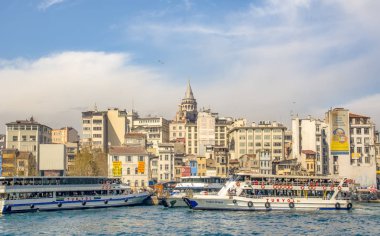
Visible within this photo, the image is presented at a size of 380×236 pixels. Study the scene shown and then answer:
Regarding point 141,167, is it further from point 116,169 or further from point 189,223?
point 189,223

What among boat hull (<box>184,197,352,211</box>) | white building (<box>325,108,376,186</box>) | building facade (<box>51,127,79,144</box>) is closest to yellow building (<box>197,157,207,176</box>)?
white building (<box>325,108,376,186</box>)

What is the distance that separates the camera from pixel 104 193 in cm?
8112

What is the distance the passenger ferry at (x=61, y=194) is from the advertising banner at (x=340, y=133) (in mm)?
54873

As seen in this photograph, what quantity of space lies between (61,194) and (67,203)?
4.92 feet

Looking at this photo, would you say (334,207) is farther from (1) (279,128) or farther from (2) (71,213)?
(1) (279,128)

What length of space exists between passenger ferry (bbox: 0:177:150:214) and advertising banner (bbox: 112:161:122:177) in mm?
26081

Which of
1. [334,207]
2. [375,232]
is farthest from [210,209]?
[375,232]

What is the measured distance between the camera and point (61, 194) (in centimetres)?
7600

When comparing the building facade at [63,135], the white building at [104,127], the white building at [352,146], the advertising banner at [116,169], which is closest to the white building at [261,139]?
the white building at [352,146]

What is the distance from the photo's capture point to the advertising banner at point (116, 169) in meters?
111

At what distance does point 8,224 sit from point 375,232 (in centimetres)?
3457

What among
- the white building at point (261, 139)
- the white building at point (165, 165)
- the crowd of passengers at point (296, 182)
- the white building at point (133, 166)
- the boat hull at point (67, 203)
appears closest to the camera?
the boat hull at point (67, 203)

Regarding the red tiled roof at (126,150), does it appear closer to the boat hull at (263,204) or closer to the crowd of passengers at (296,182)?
the boat hull at (263,204)

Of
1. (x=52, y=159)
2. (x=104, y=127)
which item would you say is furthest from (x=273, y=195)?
(x=104, y=127)
